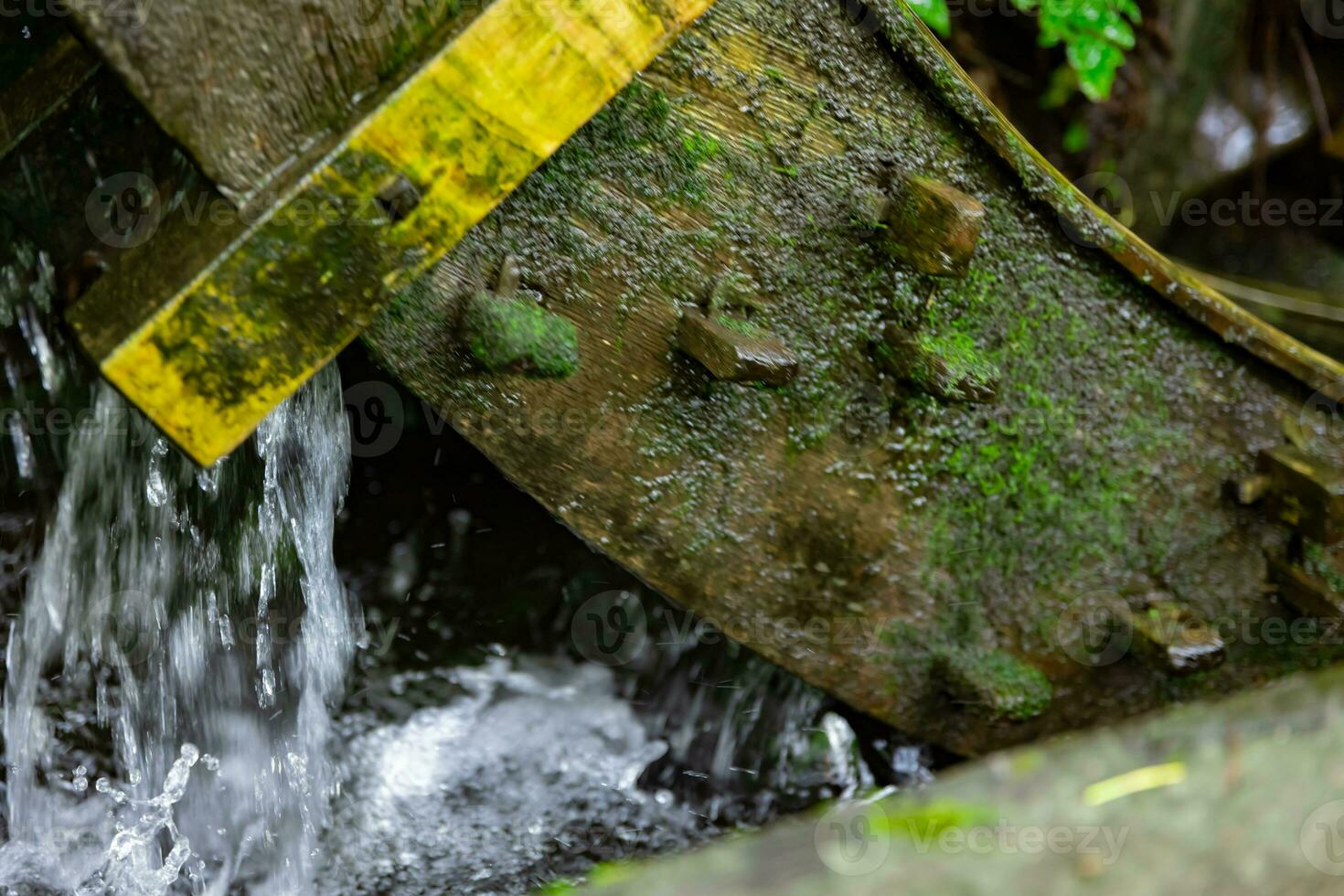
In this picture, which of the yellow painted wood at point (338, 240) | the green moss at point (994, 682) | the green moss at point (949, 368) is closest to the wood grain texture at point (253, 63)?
the yellow painted wood at point (338, 240)

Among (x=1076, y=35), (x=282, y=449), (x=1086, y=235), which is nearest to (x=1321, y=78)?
(x=1076, y=35)

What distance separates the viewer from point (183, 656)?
2484 mm

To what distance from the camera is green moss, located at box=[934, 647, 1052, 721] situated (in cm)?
278

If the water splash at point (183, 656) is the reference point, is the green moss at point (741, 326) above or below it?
above

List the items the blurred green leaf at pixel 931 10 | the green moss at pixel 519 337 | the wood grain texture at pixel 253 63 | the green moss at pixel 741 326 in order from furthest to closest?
the blurred green leaf at pixel 931 10 < the green moss at pixel 741 326 < the green moss at pixel 519 337 < the wood grain texture at pixel 253 63

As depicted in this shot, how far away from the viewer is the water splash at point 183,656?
229cm

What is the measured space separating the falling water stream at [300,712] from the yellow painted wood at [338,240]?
0.55m

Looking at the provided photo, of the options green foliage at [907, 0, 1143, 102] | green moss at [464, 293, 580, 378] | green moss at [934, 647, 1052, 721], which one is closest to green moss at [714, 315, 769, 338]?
green moss at [464, 293, 580, 378]

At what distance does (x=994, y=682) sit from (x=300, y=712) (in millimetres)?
1799

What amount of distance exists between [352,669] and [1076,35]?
114 inches

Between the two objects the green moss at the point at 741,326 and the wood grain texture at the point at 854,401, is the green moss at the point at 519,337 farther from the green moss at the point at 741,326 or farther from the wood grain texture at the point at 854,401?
the green moss at the point at 741,326

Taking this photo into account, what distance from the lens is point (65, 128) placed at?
1.93 meters

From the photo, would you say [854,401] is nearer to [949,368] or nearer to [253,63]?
[949,368]

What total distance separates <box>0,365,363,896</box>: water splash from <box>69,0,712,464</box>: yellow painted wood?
1.80 feet
